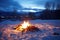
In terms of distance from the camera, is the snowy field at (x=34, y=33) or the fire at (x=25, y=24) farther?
the fire at (x=25, y=24)

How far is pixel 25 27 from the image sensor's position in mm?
2215

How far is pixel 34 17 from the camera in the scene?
224 cm

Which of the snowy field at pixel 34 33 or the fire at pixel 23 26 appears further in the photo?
the fire at pixel 23 26

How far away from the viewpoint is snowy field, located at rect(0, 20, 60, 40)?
204cm

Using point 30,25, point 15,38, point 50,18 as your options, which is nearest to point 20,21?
point 30,25

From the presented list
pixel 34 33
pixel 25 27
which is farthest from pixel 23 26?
pixel 34 33

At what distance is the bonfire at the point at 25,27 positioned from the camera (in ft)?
7.15

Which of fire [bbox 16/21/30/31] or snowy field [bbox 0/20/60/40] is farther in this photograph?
fire [bbox 16/21/30/31]

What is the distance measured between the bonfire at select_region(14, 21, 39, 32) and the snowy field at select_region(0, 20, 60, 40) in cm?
6

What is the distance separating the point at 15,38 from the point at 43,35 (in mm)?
415

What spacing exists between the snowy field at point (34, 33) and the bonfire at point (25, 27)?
6 cm

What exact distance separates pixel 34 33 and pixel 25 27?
0.62 ft

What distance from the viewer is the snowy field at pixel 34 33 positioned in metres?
2.04

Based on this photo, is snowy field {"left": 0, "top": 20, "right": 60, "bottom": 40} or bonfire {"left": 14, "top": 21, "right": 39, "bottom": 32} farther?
bonfire {"left": 14, "top": 21, "right": 39, "bottom": 32}
